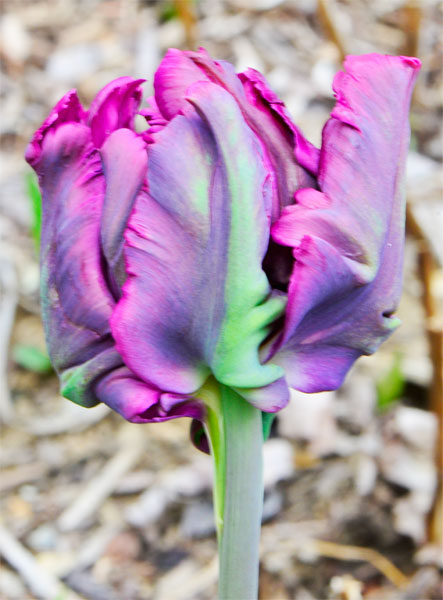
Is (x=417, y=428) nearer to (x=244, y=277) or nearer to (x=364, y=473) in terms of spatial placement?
(x=364, y=473)

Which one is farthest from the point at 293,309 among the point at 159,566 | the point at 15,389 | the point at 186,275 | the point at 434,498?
the point at 15,389

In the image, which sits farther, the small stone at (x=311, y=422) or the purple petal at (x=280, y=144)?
the small stone at (x=311, y=422)

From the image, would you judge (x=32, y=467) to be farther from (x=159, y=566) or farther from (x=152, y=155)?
(x=152, y=155)

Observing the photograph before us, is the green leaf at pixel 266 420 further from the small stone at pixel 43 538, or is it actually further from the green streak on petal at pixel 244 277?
the small stone at pixel 43 538

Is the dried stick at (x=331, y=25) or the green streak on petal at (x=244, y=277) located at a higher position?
the green streak on petal at (x=244, y=277)

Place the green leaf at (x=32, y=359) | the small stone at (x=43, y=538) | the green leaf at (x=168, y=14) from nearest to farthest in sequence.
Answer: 1. the small stone at (x=43, y=538)
2. the green leaf at (x=32, y=359)
3. the green leaf at (x=168, y=14)

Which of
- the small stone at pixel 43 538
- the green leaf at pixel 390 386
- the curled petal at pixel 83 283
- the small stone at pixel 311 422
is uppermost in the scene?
the curled petal at pixel 83 283

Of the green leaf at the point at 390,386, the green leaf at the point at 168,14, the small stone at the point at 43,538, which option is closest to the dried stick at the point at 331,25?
the green leaf at the point at 390,386
